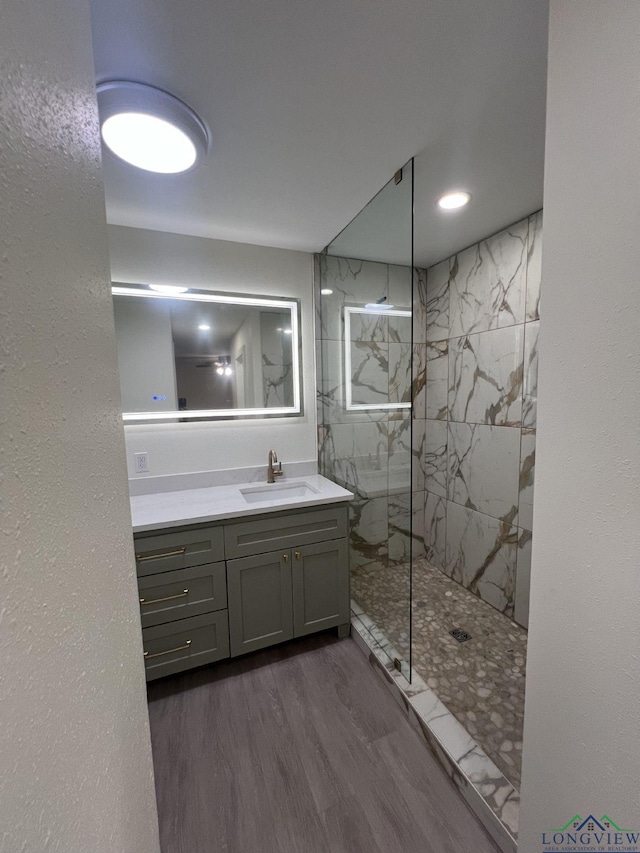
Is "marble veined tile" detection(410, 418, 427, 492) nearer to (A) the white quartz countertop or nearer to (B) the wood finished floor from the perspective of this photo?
(A) the white quartz countertop

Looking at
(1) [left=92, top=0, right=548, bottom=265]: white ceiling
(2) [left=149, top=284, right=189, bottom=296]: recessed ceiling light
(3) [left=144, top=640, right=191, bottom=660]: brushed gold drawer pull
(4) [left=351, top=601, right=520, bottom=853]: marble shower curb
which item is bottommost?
(4) [left=351, top=601, right=520, bottom=853]: marble shower curb

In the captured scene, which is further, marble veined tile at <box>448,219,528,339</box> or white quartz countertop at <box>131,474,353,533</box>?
marble veined tile at <box>448,219,528,339</box>

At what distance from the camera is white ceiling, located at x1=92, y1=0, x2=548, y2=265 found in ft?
2.90

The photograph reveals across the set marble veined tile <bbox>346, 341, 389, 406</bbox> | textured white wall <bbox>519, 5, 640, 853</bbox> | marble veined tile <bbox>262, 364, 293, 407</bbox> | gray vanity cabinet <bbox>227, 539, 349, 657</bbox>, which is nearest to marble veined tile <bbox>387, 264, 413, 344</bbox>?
marble veined tile <bbox>346, 341, 389, 406</bbox>

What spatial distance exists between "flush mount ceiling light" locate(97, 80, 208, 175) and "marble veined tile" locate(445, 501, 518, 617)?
2535 millimetres

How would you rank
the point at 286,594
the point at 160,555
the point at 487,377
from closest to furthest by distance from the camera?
the point at 160,555
the point at 286,594
the point at 487,377

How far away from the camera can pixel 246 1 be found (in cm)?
85

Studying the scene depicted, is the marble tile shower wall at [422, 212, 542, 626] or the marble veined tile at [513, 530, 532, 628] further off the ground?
the marble tile shower wall at [422, 212, 542, 626]

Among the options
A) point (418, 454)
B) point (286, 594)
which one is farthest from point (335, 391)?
point (286, 594)

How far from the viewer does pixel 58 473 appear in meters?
0.43

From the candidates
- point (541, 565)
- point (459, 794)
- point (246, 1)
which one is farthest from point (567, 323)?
point (459, 794)

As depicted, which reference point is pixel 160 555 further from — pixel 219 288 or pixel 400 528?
pixel 219 288

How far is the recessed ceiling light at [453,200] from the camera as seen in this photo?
170 centimetres

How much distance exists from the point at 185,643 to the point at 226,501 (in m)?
0.71
